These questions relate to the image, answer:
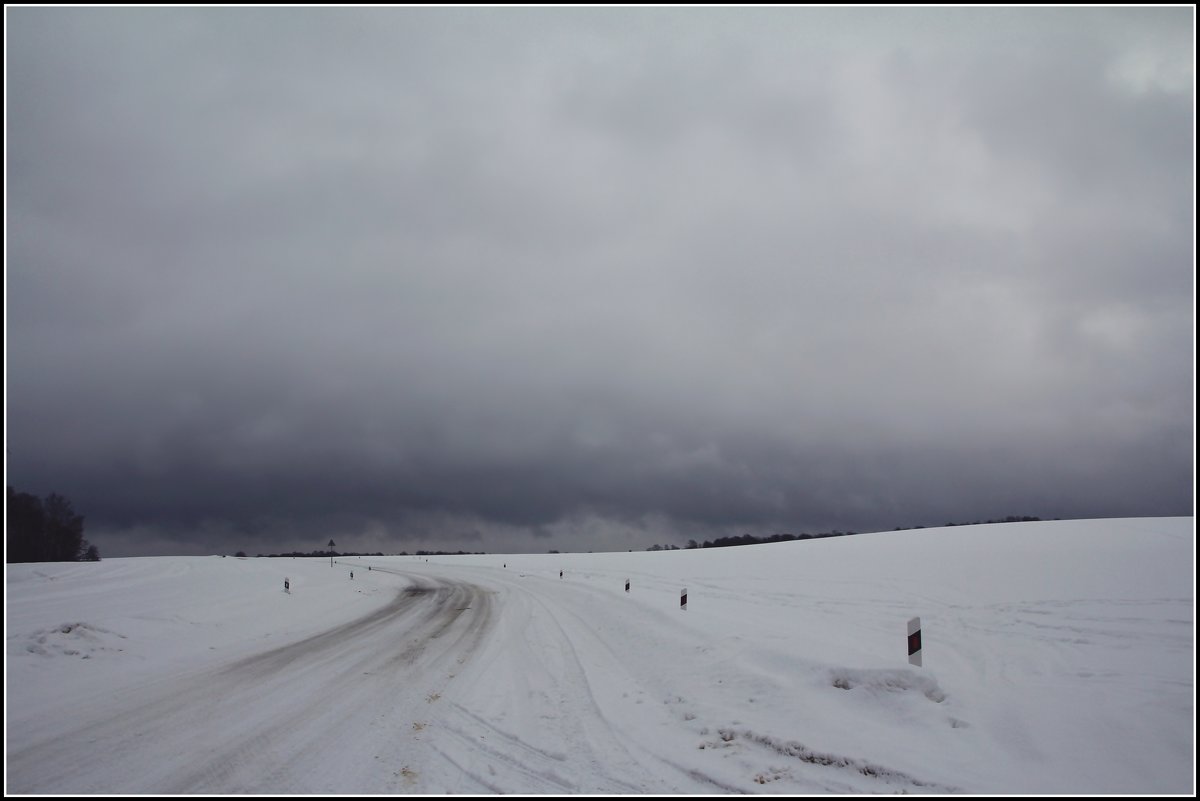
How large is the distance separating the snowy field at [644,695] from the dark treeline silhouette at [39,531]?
78118 millimetres

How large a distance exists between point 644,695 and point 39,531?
10415cm

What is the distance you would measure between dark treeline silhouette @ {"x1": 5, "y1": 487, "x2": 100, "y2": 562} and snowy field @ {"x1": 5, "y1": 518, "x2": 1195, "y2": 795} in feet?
256

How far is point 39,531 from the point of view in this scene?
81.0 m

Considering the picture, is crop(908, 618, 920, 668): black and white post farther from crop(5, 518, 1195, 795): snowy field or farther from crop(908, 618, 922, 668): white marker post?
crop(5, 518, 1195, 795): snowy field

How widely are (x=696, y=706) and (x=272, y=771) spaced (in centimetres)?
Result: 548

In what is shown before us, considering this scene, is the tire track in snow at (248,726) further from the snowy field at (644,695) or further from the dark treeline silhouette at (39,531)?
the dark treeline silhouette at (39,531)

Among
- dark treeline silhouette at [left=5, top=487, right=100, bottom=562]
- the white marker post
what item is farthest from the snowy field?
dark treeline silhouette at [left=5, top=487, right=100, bottom=562]

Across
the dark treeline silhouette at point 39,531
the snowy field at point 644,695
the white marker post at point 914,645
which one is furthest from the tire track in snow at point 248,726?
the dark treeline silhouette at point 39,531

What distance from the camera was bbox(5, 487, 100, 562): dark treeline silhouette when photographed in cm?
7631

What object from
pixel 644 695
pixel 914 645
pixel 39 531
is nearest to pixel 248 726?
pixel 644 695

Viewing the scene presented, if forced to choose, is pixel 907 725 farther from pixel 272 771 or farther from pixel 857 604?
pixel 857 604

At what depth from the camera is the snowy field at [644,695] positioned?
6.23 meters

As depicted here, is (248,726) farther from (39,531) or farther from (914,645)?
(39,531)

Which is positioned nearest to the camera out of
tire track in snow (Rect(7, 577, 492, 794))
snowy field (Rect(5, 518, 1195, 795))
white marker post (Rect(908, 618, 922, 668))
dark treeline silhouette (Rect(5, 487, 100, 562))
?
tire track in snow (Rect(7, 577, 492, 794))
